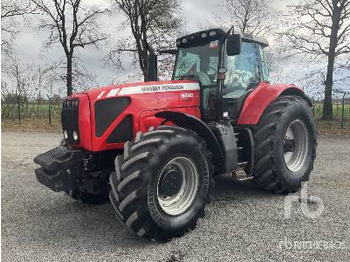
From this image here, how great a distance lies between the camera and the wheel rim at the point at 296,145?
21.1 feet

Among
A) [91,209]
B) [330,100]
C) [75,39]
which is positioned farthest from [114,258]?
[75,39]

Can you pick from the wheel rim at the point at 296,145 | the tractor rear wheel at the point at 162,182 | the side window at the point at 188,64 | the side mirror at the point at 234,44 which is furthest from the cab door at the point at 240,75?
the tractor rear wheel at the point at 162,182

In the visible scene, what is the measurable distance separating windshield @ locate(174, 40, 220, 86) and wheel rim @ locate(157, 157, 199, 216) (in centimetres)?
152

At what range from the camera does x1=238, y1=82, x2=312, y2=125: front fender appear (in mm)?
5762

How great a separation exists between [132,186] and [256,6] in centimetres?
2287

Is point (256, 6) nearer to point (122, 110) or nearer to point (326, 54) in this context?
point (326, 54)

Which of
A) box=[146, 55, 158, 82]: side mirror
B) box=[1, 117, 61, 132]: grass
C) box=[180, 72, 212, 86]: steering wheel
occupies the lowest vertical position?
box=[1, 117, 61, 132]: grass

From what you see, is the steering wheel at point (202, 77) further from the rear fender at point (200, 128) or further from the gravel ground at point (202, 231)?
the gravel ground at point (202, 231)

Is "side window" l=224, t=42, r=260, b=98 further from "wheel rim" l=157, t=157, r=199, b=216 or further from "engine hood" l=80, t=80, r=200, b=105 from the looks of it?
"wheel rim" l=157, t=157, r=199, b=216

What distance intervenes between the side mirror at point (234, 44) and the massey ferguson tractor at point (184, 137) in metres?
0.01

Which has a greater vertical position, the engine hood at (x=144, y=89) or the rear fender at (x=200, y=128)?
the engine hood at (x=144, y=89)

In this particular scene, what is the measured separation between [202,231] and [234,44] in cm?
243

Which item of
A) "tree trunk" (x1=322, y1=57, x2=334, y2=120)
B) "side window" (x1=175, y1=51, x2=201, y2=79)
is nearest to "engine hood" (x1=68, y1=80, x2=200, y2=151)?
"side window" (x1=175, y1=51, x2=201, y2=79)

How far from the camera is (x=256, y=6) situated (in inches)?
970
